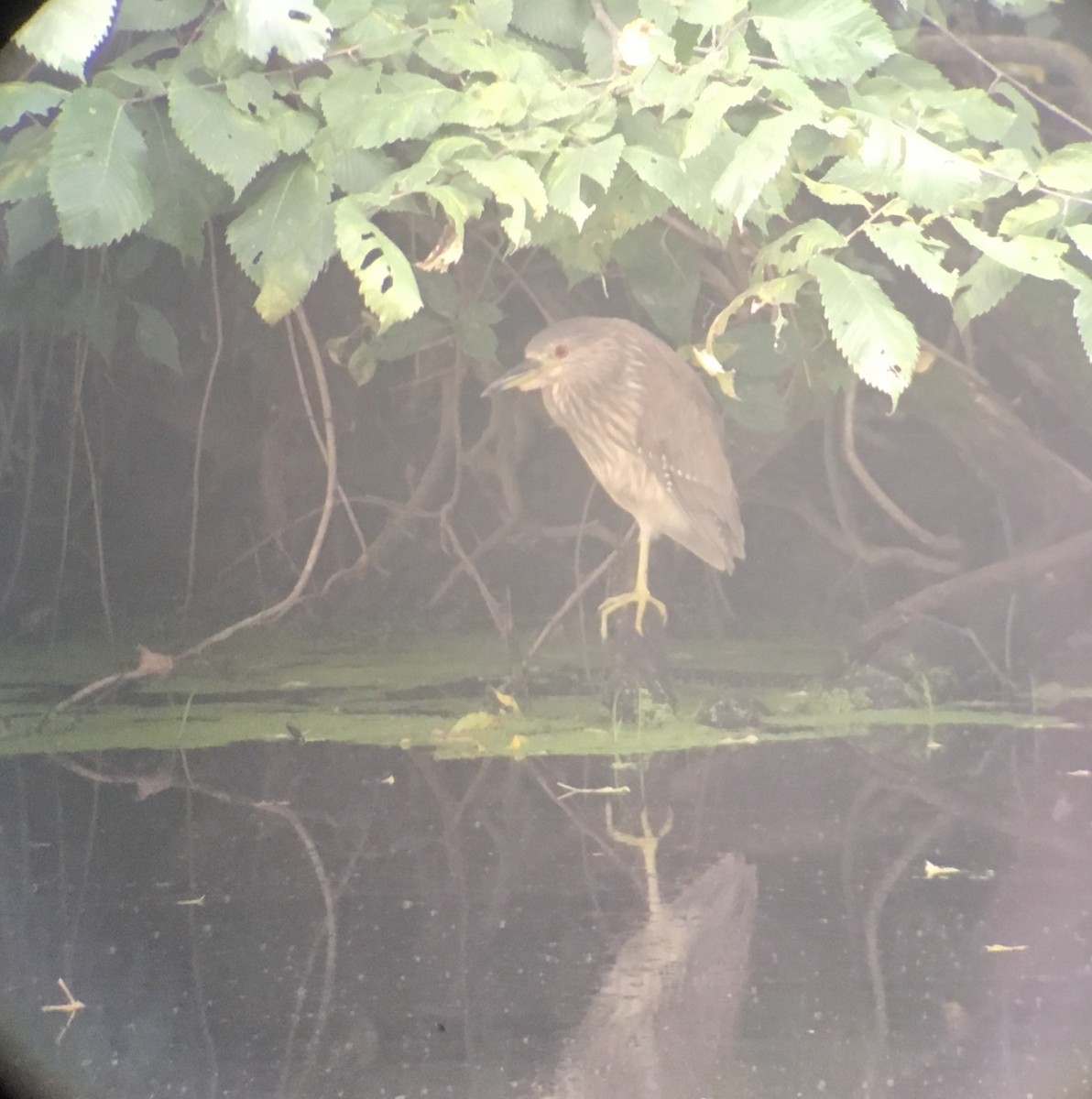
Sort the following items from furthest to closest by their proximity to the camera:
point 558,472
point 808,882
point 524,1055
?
point 558,472 → point 808,882 → point 524,1055

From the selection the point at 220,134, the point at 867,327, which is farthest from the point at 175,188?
the point at 867,327

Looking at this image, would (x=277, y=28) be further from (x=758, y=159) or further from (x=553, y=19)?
(x=758, y=159)

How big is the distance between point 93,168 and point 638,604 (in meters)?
0.53

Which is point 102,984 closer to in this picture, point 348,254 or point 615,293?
point 348,254

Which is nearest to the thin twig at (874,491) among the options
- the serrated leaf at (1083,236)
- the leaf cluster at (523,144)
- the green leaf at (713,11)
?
the leaf cluster at (523,144)

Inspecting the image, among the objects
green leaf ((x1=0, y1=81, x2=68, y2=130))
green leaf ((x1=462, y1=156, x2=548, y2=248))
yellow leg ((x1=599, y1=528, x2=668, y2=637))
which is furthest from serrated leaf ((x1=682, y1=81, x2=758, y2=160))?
green leaf ((x1=0, y1=81, x2=68, y2=130))

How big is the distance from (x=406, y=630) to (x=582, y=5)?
509 millimetres

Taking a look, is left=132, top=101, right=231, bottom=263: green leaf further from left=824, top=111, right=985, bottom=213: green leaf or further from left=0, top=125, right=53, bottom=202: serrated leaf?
left=824, top=111, right=985, bottom=213: green leaf

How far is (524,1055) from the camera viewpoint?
2.30ft

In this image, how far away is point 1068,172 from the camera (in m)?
0.85

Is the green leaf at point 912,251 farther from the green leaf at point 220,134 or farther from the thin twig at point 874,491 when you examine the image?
the green leaf at point 220,134

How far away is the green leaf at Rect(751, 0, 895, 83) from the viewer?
74 centimetres

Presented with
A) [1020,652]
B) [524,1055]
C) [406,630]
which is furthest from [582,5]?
[524,1055]

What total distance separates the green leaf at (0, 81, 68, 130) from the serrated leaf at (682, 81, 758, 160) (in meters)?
0.44
